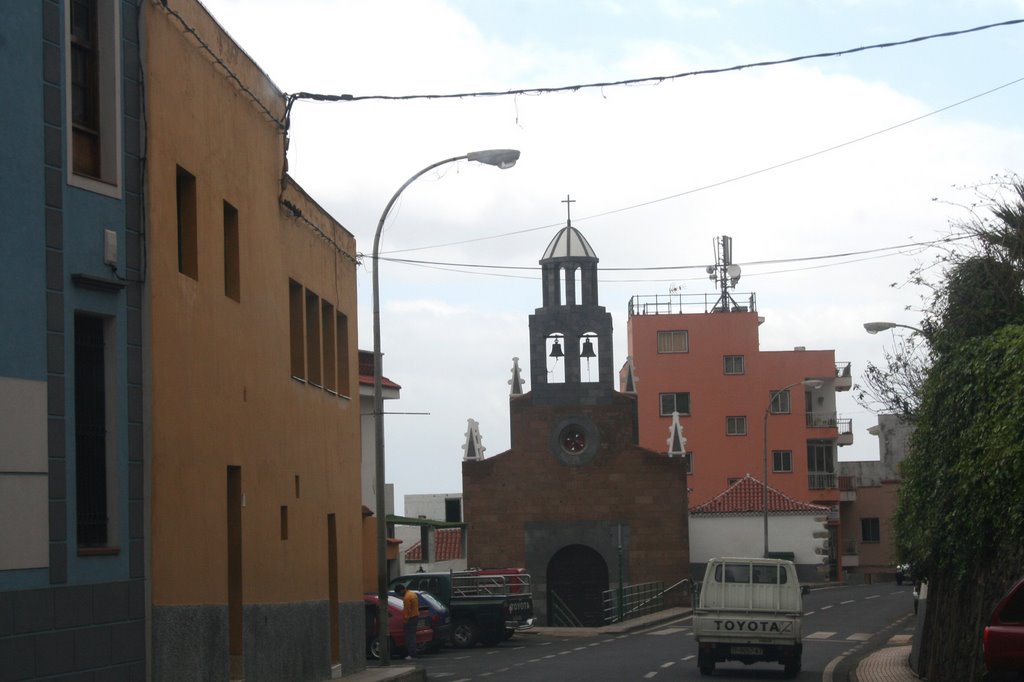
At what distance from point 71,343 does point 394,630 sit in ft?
66.6

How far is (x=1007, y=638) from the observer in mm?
13625

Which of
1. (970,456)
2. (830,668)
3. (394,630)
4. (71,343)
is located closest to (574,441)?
(394,630)

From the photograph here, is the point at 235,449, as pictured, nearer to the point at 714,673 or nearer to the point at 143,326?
the point at 143,326

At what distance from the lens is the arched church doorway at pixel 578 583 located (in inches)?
2283

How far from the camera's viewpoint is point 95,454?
1343 centimetres

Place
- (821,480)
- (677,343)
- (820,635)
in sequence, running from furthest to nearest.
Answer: (677,343), (821,480), (820,635)

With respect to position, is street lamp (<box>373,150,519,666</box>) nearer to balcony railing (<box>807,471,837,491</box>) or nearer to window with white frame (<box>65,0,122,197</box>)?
window with white frame (<box>65,0,122,197</box>)

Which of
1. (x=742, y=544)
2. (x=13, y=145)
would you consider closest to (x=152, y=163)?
(x=13, y=145)

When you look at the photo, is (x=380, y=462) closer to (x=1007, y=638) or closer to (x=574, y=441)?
(x=1007, y=638)

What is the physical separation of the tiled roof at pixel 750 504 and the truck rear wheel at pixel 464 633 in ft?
103

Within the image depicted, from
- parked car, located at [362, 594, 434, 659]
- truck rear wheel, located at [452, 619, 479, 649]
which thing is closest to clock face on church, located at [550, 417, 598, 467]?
truck rear wheel, located at [452, 619, 479, 649]

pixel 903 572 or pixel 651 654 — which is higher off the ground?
pixel 903 572

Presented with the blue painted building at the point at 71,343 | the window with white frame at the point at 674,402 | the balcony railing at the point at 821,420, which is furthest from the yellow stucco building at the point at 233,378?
the balcony railing at the point at 821,420

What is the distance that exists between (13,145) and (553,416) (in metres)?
48.5
